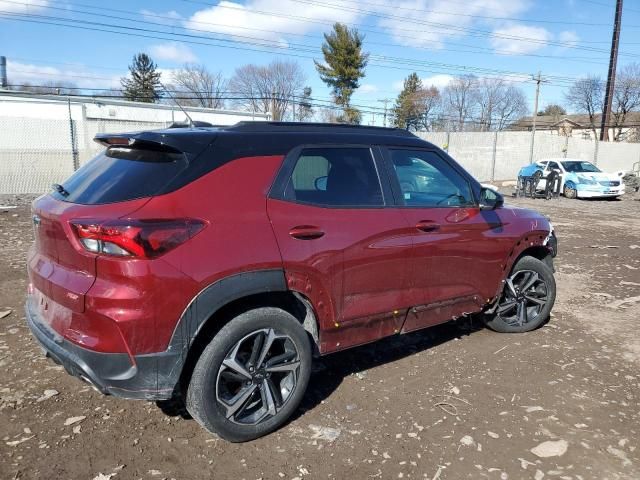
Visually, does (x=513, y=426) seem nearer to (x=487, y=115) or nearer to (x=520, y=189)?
(x=520, y=189)

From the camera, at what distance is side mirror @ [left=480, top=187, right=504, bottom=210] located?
13.6 ft

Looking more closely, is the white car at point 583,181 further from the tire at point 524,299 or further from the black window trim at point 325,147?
the black window trim at point 325,147

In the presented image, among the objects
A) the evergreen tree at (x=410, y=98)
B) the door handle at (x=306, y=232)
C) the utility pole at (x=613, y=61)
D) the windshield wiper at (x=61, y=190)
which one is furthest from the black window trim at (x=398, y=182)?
the evergreen tree at (x=410, y=98)

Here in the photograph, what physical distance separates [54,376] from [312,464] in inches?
81.6

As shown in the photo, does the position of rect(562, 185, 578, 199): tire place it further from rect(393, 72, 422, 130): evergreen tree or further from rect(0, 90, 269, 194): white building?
rect(393, 72, 422, 130): evergreen tree

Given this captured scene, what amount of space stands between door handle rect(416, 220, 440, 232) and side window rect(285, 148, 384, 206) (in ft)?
1.14

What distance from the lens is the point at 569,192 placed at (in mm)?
20516

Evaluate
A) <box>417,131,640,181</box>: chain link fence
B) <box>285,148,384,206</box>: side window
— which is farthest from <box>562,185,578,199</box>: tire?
<box>285,148,384,206</box>: side window

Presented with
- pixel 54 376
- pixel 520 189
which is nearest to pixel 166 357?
pixel 54 376

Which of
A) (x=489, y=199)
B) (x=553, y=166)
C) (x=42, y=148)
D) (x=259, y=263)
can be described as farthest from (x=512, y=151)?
(x=259, y=263)

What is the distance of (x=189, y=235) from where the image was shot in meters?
2.61

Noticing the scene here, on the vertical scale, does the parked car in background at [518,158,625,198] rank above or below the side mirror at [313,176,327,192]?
below

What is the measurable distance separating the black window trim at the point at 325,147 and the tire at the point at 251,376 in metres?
0.67

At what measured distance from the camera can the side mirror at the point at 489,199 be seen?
416 cm
